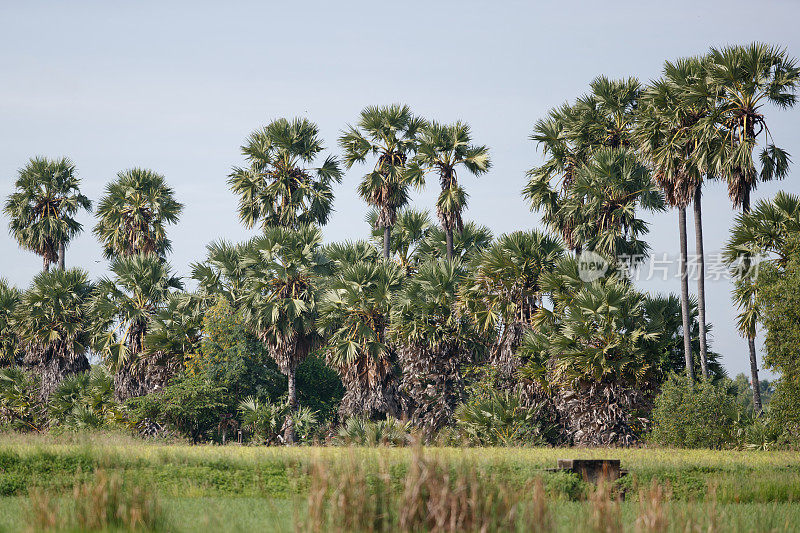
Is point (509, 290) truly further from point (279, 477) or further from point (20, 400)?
point (20, 400)

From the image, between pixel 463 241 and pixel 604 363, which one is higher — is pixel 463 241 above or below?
above

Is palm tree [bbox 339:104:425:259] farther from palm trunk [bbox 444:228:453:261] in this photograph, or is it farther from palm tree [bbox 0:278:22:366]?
palm tree [bbox 0:278:22:366]

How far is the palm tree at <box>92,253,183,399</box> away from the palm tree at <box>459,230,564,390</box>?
14716 mm

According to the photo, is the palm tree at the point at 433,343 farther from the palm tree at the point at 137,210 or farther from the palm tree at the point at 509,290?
the palm tree at the point at 137,210

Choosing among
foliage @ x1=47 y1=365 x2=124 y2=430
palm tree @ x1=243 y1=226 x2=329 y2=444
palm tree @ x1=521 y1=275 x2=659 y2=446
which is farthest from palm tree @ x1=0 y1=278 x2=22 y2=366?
A: palm tree @ x1=521 y1=275 x2=659 y2=446

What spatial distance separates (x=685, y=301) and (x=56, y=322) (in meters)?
29.3

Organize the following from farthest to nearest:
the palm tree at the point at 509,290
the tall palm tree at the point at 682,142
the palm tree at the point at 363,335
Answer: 1. the palm tree at the point at 363,335
2. the palm tree at the point at 509,290
3. the tall palm tree at the point at 682,142

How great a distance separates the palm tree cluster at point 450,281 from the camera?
27656 millimetres

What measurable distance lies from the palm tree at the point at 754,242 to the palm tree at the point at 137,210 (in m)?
27.9

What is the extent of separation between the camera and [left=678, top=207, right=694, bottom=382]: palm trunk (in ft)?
90.2

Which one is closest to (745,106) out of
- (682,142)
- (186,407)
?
(682,142)

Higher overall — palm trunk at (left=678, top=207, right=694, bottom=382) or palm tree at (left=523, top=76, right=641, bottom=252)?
palm tree at (left=523, top=76, right=641, bottom=252)

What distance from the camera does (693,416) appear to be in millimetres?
24969

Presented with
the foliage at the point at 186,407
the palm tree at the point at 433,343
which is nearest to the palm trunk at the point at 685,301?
the palm tree at the point at 433,343
